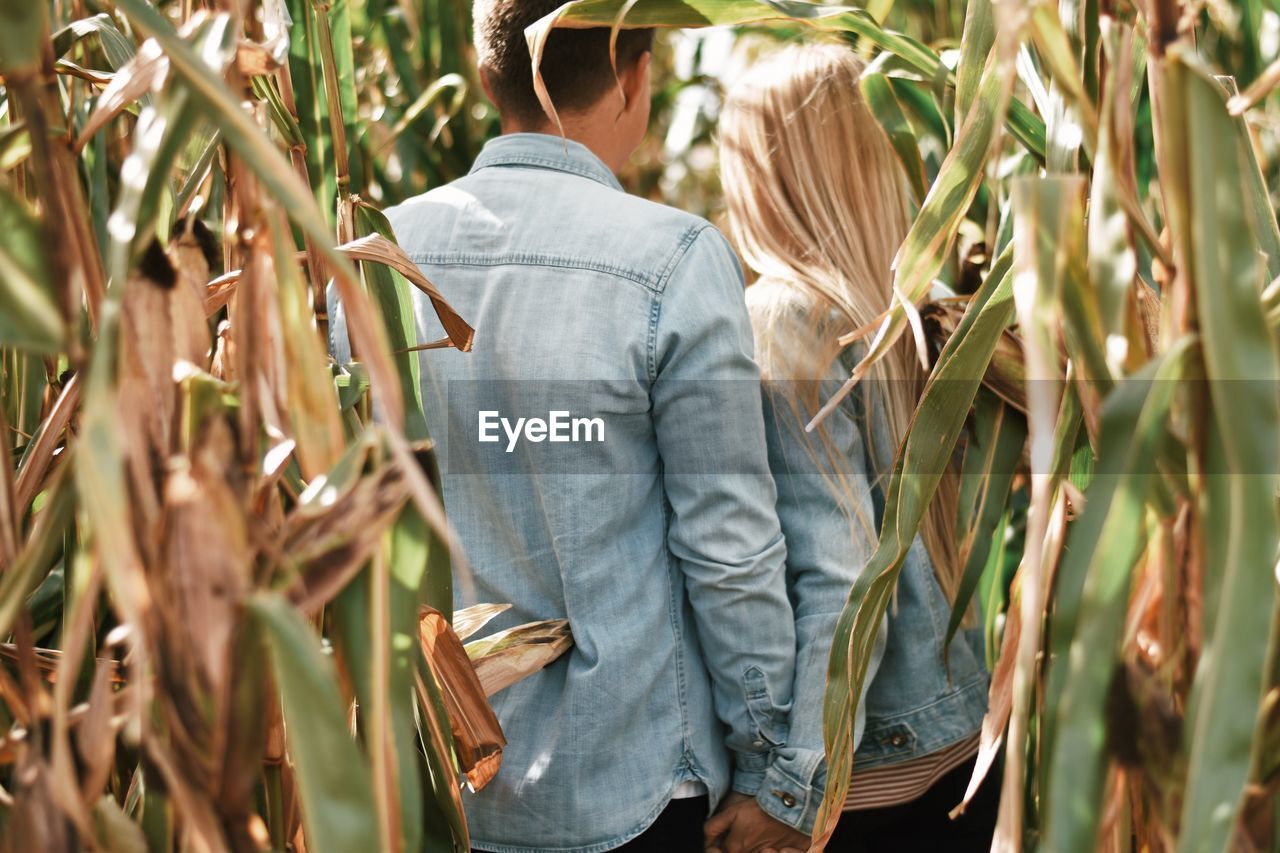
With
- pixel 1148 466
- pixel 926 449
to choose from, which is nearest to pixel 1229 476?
pixel 1148 466

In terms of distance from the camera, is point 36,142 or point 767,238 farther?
point 767,238

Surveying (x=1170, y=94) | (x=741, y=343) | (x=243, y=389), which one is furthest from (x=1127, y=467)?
(x=741, y=343)

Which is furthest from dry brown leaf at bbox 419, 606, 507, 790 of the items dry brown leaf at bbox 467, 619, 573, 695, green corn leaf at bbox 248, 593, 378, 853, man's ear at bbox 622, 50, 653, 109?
man's ear at bbox 622, 50, 653, 109

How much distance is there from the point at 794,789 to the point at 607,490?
26 cm

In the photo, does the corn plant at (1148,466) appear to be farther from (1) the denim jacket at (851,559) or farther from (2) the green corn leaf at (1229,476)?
(1) the denim jacket at (851,559)

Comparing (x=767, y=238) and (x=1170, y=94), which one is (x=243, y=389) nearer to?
(x=1170, y=94)

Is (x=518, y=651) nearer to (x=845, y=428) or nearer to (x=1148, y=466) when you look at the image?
(x=845, y=428)

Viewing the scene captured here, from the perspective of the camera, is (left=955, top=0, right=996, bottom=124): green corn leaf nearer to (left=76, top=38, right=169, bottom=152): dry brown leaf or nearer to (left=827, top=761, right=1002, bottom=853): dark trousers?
(left=76, top=38, right=169, bottom=152): dry brown leaf

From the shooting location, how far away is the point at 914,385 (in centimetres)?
101

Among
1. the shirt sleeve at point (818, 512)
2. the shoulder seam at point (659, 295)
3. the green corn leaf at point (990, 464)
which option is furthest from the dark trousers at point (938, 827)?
the shoulder seam at point (659, 295)

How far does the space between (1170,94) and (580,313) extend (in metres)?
0.49

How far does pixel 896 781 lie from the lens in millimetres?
958

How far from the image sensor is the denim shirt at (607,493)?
82cm

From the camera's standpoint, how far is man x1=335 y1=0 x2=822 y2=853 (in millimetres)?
824
